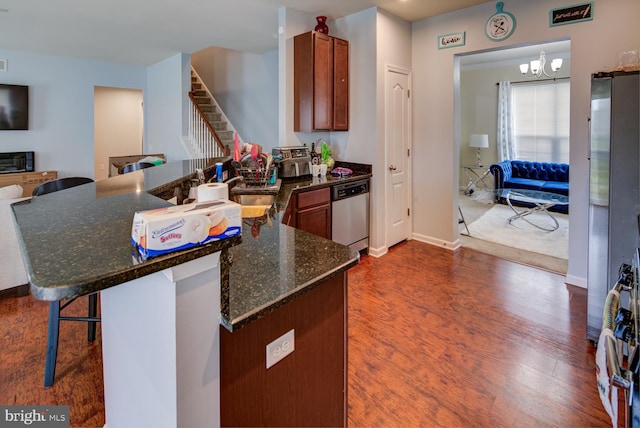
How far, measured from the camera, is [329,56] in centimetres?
384

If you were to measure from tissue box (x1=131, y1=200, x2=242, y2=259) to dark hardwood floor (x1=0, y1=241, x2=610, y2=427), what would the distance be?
1.37m

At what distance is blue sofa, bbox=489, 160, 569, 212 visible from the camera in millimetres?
6340

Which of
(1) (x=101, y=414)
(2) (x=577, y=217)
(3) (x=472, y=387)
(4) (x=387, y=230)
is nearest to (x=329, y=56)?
(4) (x=387, y=230)

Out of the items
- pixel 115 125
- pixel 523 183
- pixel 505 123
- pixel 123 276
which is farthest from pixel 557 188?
pixel 115 125

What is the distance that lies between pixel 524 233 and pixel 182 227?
5191mm

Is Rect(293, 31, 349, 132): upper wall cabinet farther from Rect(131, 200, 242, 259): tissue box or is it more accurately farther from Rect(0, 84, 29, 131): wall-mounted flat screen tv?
Rect(0, 84, 29, 131): wall-mounted flat screen tv

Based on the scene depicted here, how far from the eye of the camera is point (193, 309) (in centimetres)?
84

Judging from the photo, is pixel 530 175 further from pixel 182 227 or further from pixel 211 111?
pixel 182 227

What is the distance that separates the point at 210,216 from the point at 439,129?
3941 mm

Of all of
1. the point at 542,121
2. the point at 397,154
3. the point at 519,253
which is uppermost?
the point at 542,121

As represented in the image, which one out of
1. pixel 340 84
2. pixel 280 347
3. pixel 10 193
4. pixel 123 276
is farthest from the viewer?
pixel 340 84

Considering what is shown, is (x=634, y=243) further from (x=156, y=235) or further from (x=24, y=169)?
(x=24, y=169)

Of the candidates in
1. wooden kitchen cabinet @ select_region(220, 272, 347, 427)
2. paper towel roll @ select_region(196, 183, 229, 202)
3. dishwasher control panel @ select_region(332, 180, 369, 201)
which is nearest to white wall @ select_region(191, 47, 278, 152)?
dishwasher control panel @ select_region(332, 180, 369, 201)

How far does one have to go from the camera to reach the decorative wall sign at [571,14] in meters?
3.08
